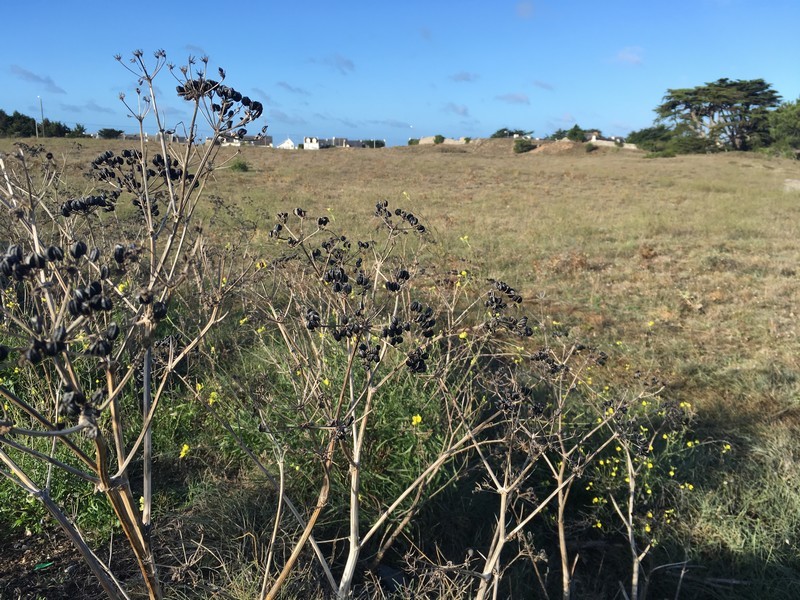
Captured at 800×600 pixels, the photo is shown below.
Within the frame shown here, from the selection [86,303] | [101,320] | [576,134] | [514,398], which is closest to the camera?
[86,303]

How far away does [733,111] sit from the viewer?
42344 millimetres

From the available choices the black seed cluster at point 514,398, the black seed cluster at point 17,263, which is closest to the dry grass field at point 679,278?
the black seed cluster at point 17,263

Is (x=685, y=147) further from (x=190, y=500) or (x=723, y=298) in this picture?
(x=190, y=500)

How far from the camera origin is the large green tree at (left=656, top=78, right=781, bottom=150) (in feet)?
133

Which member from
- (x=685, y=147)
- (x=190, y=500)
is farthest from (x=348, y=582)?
(x=685, y=147)

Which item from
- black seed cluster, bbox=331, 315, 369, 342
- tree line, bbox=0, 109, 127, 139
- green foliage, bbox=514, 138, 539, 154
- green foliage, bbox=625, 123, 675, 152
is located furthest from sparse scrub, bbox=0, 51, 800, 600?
green foliage, bbox=625, 123, 675, 152

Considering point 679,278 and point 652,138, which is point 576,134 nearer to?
point 652,138

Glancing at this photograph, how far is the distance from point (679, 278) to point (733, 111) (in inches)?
1665

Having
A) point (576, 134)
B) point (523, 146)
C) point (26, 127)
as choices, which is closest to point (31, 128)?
point (26, 127)

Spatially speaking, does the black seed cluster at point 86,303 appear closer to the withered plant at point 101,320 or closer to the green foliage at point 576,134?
the withered plant at point 101,320

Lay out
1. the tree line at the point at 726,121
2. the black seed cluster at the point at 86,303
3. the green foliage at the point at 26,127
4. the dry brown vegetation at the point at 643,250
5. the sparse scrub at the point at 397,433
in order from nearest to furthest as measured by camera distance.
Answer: the black seed cluster at the point at 86,303
the sparse scrub at the point at 397,433
the dry brown vegetation at the point at 643,250
the green foliage at the point at 26,127
the tree line at the point at 726,121

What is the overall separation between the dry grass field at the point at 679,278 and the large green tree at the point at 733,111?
2610 cm

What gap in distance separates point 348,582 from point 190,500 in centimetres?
113

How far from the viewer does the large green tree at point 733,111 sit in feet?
133
